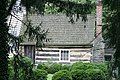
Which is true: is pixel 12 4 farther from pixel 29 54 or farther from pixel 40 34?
pixel 29 54

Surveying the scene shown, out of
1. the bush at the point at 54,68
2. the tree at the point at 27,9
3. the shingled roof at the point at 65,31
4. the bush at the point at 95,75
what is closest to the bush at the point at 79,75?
the bush at the point at 95,75

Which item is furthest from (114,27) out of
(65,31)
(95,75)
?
(65,31)

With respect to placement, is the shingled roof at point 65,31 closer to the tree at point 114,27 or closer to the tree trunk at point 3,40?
the tree trunk at point 3,40

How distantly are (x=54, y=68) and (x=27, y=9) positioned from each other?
69.2ft

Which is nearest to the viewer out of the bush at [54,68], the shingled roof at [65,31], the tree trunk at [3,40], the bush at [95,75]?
the tree trunk at [3,40]

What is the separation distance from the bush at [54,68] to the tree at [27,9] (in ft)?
64.8

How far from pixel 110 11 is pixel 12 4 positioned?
11.1ft

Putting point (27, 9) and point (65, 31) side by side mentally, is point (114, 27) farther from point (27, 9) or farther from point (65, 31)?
point (65, 31)

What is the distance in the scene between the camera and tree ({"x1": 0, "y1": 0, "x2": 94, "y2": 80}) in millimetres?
12688

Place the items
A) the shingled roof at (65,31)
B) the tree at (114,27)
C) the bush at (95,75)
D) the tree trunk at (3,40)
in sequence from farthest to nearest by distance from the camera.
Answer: the shingled roof at (65,31) → the bush at (95,75) → the tree trunk at (3,40) → the tree at (114,27)

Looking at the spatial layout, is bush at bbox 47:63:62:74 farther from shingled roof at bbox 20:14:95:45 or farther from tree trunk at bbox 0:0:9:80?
tree trunk at bbox 0:0:9:80

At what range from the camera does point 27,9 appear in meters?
13.4

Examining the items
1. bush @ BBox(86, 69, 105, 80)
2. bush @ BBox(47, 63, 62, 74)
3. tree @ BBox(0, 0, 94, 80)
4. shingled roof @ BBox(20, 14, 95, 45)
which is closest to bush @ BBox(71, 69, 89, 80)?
bush @ BBox(86, 69, 105, 80)

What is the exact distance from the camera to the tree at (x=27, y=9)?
1269 centimetres
